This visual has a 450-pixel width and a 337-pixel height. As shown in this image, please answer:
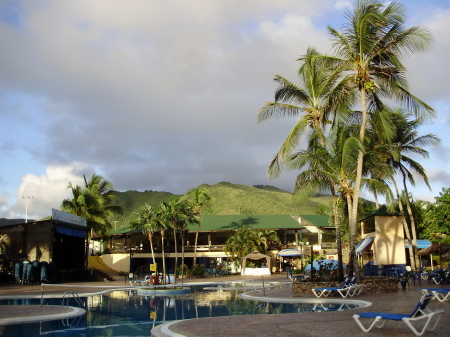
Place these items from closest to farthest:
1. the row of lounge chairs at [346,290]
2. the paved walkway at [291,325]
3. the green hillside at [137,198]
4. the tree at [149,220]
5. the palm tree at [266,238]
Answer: the paved walkway at [291,325], the row of lounge chairs at [346,290], the tree at [149,220], the palm tree at [266,238], the green hillside at [137,198]

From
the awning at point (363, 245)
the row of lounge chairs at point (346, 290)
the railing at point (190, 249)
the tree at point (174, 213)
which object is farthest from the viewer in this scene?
the railing at point (190, 249)

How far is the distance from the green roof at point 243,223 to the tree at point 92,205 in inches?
338

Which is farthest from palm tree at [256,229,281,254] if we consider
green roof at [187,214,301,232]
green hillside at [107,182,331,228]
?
green hillside at [107,182,331,228]

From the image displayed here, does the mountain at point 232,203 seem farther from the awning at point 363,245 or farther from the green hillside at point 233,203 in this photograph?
the awning at point 363,245

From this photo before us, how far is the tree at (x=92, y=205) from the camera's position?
4150 cm

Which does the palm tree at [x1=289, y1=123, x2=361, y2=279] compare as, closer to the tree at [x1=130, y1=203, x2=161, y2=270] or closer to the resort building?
the tree at [x1=130, y1=203, x2=161, y2=270]

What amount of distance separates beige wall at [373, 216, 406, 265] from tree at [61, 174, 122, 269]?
24359 millimetres

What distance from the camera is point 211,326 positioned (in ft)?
35.9

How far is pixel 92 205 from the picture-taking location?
42.2 meters

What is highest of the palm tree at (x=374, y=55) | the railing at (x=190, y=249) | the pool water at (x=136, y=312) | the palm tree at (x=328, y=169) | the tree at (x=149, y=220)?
the palm tree at (x=374, y=55)

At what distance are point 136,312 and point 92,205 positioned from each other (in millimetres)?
27718

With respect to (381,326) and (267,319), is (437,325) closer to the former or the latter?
(381,326)

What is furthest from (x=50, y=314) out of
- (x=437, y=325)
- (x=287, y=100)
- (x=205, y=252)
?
(x=205, y=252)

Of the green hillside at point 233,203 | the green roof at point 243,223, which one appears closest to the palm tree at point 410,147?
the green roof at point 243,223
